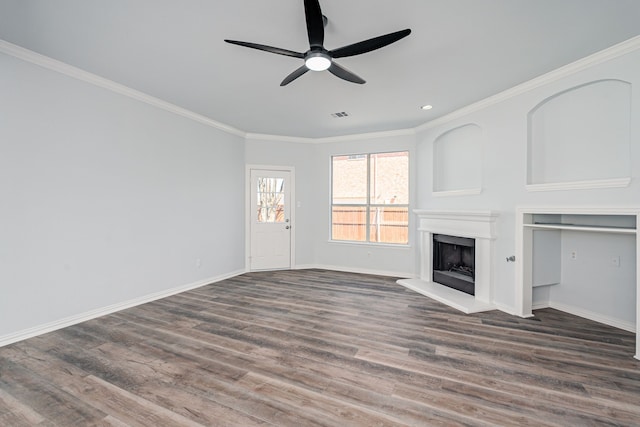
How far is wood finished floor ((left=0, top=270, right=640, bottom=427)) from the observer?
1.83 meters

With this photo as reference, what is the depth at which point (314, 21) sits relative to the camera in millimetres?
2021

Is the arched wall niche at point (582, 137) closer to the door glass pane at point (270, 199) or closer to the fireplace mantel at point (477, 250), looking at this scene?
the fireplace mantel at point (477, 250)

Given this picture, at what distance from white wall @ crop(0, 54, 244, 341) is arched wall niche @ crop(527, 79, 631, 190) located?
4.78 m

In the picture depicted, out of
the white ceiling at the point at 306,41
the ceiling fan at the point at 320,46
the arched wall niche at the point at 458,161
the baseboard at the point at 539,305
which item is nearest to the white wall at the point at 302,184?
the white ceiling at the point at 306,41

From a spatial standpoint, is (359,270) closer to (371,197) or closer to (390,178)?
(371,197)

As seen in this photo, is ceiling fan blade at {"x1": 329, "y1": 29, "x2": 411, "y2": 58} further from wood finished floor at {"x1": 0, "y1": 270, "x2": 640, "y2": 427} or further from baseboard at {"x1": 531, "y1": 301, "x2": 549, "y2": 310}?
baseboard at {"x1": 531, "y1": 301, "x2": 549, "y2": 310}

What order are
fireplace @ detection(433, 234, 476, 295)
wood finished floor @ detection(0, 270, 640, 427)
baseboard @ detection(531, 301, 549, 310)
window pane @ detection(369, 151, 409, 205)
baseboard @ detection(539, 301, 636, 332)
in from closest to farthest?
wood finished floor @ detection(0, 270, 640, 427) → baseboard @ detection(539, 301, 636, 332) → baseboard @ detection(531, 301, 549, 310) → fireplace @ detection(433, 234, 476, 295) → window pane @ detection(369, 151, 409, 205)

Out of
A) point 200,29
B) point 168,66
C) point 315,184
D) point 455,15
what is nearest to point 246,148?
point 315,184

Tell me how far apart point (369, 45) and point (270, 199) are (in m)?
4.12

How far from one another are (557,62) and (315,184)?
420 cm

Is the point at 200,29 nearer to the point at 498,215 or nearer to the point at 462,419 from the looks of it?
the point at 462,419

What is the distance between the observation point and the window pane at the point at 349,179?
236 inches

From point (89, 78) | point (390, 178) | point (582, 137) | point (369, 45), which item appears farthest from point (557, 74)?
point (89, 78)

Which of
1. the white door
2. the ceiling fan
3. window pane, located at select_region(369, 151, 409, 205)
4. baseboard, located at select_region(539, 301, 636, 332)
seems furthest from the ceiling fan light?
baseboard, located at select_region(539, 301, 636, 332)
